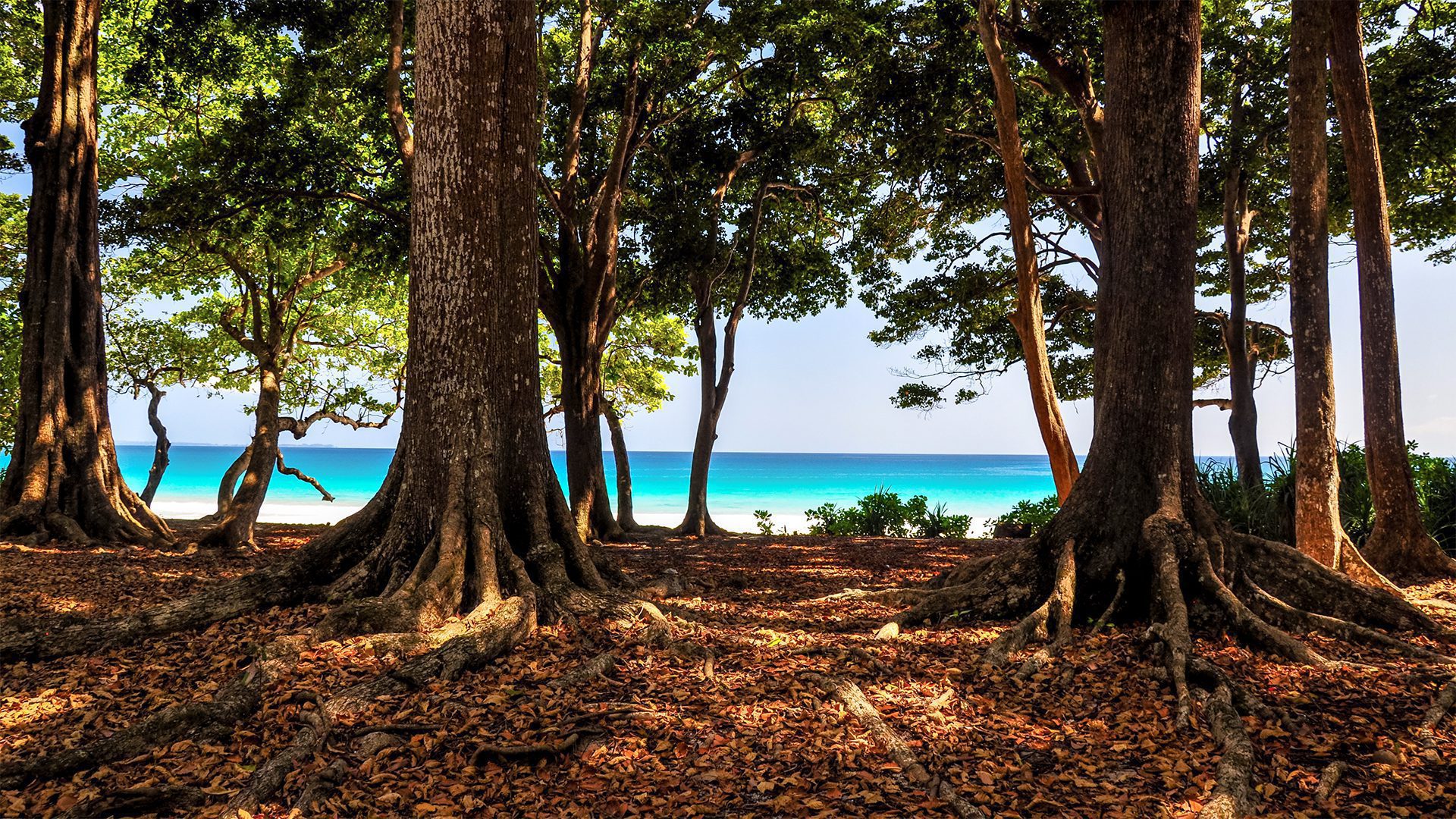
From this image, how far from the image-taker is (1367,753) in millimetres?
3188

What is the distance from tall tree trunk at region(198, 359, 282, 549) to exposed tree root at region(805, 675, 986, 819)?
A: 746 centimetres

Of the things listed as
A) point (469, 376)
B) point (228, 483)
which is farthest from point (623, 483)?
point (469, 376)

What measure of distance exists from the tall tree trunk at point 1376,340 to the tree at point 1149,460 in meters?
3.21

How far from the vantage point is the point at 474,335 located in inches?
200

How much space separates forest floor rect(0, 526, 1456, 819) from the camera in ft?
9.30

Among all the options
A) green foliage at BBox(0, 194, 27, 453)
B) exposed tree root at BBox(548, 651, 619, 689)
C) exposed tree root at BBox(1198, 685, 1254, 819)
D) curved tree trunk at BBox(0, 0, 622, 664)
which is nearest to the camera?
exposed tree root at BBox(1198, 685, 1254, 819)


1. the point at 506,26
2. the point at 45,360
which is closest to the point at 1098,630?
the point at 506,26

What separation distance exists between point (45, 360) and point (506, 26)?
735cm

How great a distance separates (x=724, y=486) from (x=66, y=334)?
6484 centimetres

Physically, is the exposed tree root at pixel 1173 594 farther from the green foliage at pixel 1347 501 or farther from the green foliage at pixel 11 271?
the green foliage at pixel 11 271

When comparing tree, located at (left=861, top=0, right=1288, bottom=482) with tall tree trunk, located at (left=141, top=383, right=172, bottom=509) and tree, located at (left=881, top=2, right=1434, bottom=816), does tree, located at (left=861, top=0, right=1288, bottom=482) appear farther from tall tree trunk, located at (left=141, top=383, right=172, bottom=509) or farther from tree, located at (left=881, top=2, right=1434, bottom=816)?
tall tree trunk, located at (left=141, top=383, right=172, bottom=509)

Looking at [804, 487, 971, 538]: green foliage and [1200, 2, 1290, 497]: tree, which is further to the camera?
[804, 487, 971, 538]: green foliage

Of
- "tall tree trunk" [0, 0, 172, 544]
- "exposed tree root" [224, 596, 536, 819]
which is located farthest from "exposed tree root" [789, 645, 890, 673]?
"tall tree trunk" [0, 0, 172, 544]

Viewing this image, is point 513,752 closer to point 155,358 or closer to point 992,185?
point 992,185
